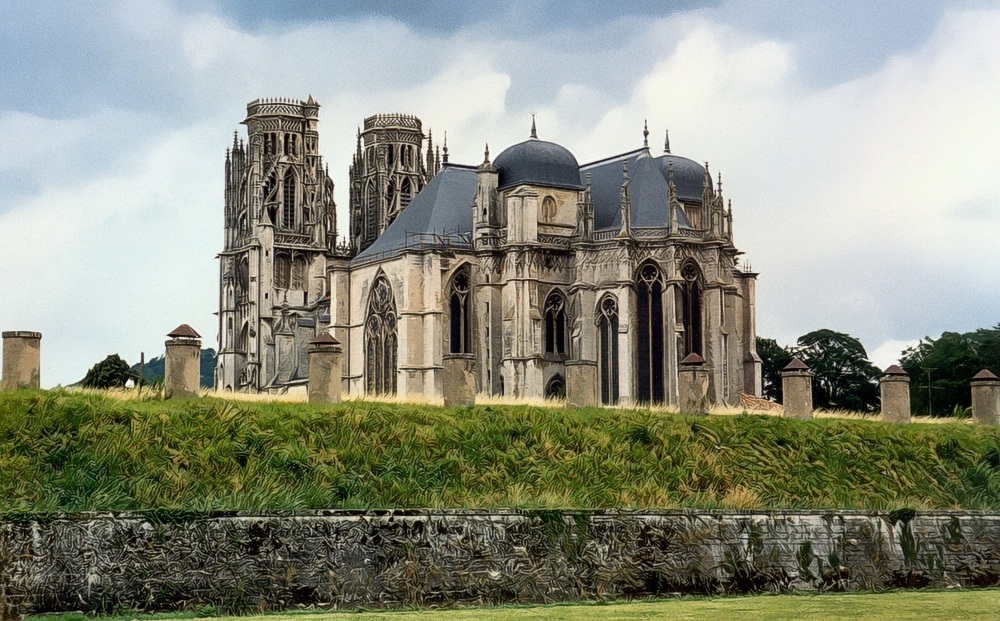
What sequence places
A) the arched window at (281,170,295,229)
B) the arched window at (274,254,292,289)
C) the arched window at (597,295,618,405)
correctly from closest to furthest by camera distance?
the arched window at (597,295,618,405)
the arched window at (274,254,292,289)
the arched window at (281,170,295,229)

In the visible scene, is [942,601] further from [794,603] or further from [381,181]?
[381,181]

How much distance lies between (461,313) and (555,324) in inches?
171

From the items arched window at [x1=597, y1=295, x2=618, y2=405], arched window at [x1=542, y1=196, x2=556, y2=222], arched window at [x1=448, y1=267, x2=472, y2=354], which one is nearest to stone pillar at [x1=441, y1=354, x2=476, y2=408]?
arched window at [x1=597, y1=295, x2=618, y2=405]

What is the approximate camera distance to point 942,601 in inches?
810

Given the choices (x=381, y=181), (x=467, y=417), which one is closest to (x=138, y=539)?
(x=467, y=417)

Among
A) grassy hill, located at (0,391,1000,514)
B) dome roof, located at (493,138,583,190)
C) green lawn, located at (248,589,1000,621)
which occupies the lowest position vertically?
green lawn, located at (248,589,1000,621)

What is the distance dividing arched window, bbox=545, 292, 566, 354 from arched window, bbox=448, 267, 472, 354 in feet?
11.7

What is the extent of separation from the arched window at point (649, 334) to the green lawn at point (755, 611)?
3483 cm

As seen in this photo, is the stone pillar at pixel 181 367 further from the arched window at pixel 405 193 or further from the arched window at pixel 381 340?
the arched window at pixel 405 193

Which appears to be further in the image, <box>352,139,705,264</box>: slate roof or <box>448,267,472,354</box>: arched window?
<box>448,267,472,354</box>: arched window

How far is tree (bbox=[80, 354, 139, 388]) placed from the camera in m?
60.7

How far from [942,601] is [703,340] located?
3649 centimetres

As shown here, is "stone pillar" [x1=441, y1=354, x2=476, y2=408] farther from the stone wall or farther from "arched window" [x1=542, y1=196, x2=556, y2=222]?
"arched window" [x1=542, y1=196, x2=556, y2=222]

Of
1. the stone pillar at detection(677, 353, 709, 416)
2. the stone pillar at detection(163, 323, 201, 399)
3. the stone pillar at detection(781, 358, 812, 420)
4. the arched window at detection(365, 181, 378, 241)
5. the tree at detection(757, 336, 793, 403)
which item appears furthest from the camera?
the arched window at detection(365, 181, 378, 241)
